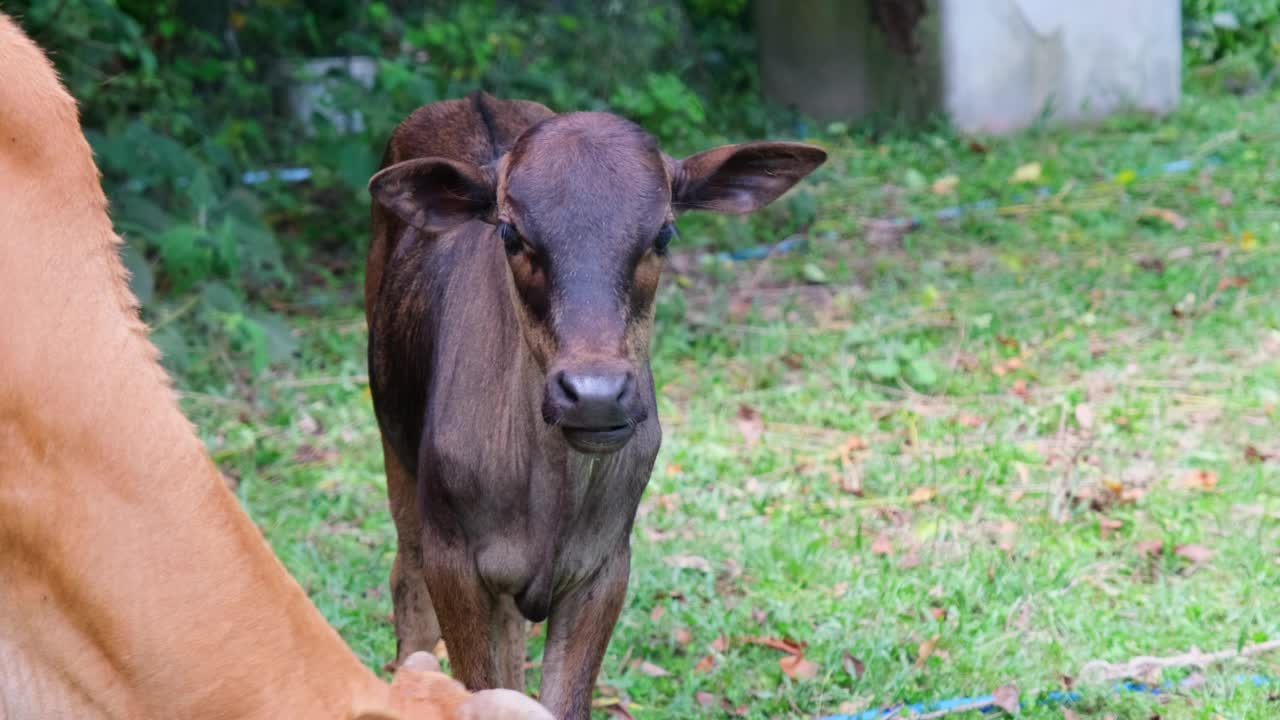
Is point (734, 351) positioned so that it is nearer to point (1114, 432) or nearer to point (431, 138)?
point (1114, 432)

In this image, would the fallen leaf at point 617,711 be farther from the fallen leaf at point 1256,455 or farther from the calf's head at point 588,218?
the fallen leaf at point 1256,455

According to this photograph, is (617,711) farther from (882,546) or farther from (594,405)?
(594,405)

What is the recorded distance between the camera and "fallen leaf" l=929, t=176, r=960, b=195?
386 inches

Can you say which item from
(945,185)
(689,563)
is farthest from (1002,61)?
(689,563)

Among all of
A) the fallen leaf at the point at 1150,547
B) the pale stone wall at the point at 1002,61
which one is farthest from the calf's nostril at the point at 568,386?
the pale stone wall at the point at 1002,61

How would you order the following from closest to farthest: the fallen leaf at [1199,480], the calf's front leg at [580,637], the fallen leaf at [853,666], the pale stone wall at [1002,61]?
the calf's front leg at [580,637] < the fallen leaf at [853,666] < the fallen leaf at [1199,480] < the pale stone wall at [1002,61]

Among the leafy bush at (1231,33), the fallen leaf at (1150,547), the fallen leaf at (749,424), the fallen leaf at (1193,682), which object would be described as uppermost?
the fallen leaf at (1193,682)

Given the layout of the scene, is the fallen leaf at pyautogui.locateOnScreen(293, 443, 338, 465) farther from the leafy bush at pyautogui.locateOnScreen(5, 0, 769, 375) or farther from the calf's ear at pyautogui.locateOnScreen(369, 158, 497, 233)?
the calf's ear at pyautogui.locateOnScreen(369, 158, 497, 233)

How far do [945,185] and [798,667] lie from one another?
578 cm

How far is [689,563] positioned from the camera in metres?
5.32

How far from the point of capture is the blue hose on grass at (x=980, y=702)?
4.31 metres

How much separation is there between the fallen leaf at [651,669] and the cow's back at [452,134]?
4.51 feet

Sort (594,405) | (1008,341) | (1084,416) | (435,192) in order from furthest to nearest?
(1008,341) < (1084,416) < (435,192) < (594,405)

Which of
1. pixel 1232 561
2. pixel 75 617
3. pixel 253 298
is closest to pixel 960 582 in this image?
pixel 1232 561
